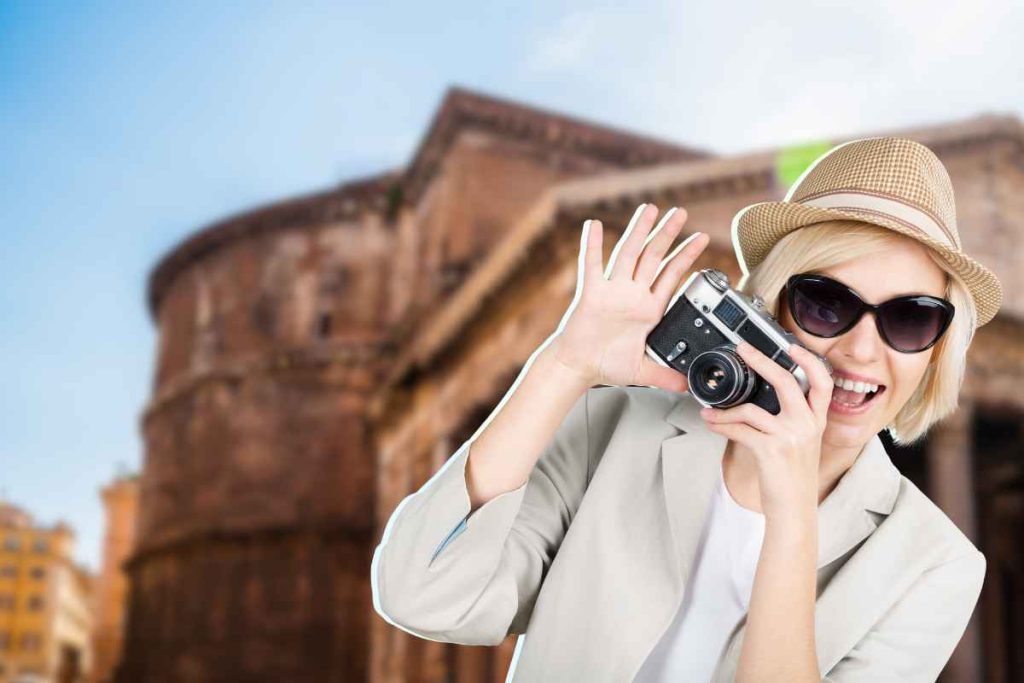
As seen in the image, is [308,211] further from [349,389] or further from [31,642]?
[31,642]

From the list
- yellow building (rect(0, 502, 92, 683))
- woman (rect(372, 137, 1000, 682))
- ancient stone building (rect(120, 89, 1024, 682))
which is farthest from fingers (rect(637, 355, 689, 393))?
yellow building (rect(0, 502, 92, 683))

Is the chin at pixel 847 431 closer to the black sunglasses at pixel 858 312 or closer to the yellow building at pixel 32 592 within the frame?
the black sunglasses at pixel 858 312

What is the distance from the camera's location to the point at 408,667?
1936 cm

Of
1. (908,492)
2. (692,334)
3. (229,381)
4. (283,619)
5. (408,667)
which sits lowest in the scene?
(908,492)

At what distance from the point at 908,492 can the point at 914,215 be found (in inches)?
16.1

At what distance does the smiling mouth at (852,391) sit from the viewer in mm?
1735

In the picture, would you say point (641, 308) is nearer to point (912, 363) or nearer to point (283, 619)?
point (912, 363)

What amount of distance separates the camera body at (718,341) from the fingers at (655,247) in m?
0.05

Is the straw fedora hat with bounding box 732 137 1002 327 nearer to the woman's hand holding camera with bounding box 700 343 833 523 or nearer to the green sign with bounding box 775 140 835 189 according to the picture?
the woman's hand holding camera with bounding box 700 343 833 523

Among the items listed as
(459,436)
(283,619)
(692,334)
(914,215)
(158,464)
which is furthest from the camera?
(158,464)

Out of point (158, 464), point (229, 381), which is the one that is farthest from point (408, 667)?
point (158, 464)

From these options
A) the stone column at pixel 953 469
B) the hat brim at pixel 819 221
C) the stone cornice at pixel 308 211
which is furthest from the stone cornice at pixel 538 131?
the hat brim at pixel 819 221

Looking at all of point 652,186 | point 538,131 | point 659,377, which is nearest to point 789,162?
point 652,186

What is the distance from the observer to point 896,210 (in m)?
1.72
